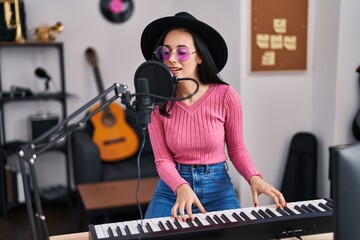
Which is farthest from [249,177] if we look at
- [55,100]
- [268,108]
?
[55,100]

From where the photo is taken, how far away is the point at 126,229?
1.28 meters

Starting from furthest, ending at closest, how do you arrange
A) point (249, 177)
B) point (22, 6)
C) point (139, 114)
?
point (22, 6) < point (249, 177) < point (139, 114)

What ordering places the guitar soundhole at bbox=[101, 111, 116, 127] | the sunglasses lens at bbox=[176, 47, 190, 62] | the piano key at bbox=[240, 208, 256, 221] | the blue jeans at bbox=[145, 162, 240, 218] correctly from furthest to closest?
the guitar soundhole at bbox=[101, 111, 116, 127]
the blue jeans at bbox=[145, 162, 240, 218]
the sunglasses lens at bbox=[176, 47, 190, 62]
the piano key at bbox=[240, 208, 256, 221]

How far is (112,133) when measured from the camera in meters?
4.03

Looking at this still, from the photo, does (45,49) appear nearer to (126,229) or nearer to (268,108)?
(268,108)

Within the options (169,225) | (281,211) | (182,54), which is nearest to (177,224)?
(169,225)

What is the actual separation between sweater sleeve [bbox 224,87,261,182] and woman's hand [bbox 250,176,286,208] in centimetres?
4

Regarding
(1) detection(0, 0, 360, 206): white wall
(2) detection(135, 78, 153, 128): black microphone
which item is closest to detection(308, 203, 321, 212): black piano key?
(2) detection(135, 78, 153, 128): black microphone

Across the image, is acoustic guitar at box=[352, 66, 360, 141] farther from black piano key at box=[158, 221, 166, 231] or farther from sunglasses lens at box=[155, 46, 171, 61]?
black piano key at box=[158, 221, 166, 231]

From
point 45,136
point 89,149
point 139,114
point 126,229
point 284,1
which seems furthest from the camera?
point 89,149

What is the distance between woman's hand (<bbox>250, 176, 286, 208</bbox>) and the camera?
1.44 meters

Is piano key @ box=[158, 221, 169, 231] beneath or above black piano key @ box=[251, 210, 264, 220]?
beneath

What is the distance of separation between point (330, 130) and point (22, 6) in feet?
9.04

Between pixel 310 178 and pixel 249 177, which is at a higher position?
pixel 249 177
